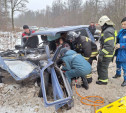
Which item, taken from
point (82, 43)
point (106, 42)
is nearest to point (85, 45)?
point (82, 43)

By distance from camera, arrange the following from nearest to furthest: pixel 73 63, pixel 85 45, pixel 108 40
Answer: pixel 73 63 < pixel 108 40 < pixel 85 45

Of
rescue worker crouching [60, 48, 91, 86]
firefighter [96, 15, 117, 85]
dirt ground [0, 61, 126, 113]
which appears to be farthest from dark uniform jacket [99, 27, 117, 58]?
dirt ground [0, 61, 126, 113]

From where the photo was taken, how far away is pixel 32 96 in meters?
2.87

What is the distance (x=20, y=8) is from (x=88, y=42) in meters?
20.4

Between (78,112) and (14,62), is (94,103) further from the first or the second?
(14,62)

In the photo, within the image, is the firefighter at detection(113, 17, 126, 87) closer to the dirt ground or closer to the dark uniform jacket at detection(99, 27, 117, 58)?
the dark uniform jacket at detection(99, 27, 117, 58)

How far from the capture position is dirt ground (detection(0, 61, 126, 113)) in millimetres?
2480

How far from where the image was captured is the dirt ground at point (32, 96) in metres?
2.48

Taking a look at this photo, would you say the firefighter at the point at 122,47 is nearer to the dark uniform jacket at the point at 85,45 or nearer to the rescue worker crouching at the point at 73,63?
the dark uniform jacket at the point at 85,45

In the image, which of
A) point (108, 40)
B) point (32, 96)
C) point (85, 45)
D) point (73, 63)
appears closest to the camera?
point (73, 63)

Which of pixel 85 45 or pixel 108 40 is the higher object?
pixel 108 40

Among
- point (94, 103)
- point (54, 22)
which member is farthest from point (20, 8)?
point (94, 103)

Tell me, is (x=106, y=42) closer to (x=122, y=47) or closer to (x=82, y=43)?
(x=122, y=47)

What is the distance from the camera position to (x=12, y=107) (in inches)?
100
